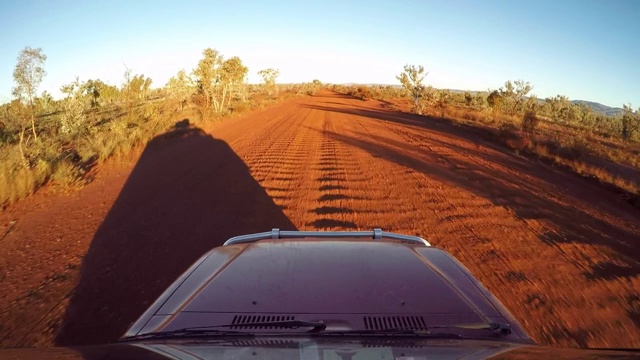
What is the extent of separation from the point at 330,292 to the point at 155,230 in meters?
5.79

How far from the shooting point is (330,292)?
239cm

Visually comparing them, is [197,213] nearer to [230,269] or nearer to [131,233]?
[131,233]

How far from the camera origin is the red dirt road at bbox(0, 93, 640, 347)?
15.9ft

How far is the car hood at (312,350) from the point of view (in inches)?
72.5

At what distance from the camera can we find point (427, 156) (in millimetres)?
14430

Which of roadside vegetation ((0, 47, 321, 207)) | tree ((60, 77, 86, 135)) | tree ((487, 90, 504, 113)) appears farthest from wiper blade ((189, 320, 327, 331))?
tree ((487, 90, 504, 113))

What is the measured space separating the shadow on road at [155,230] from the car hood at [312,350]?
254 centimetres

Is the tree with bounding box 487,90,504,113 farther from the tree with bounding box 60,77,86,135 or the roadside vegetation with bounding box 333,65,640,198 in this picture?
the tree with bounding box 60,77,86,135

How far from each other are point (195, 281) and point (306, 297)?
77cm

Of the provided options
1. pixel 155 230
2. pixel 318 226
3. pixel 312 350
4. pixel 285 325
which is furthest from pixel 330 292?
pixel 155 230

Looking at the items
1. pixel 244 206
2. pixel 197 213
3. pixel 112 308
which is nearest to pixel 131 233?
pixel 197 213

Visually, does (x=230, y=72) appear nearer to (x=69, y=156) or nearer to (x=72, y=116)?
(x=72, y=116)

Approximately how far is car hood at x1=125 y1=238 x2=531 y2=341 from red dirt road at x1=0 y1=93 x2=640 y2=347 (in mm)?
2167

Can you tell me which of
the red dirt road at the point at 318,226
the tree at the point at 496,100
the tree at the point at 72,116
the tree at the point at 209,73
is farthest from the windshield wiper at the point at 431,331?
the tree at the point at 496,100
